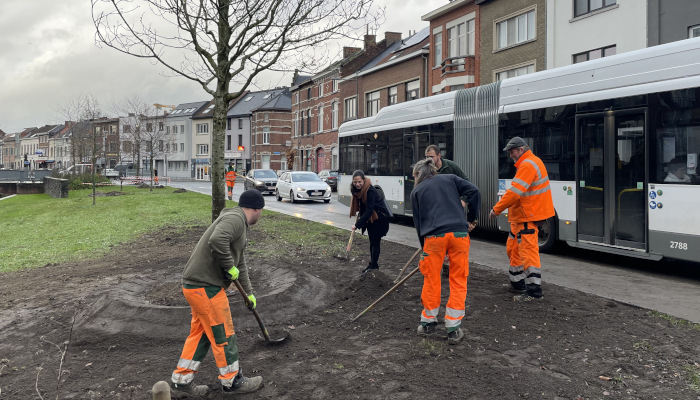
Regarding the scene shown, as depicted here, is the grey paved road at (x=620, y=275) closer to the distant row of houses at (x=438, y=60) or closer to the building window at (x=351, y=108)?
the distant row of houses at (x=438, y=60)

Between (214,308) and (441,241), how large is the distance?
223cm

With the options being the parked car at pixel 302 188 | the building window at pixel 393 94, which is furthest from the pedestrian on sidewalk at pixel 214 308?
the building window at pixel 393 94

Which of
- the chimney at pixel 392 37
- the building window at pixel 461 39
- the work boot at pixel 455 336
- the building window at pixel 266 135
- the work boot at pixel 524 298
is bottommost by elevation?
the work boot at pixel 455 336

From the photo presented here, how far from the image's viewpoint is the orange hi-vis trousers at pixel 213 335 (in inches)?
163

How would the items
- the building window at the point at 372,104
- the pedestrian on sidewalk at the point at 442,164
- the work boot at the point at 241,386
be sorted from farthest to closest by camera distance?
the building window at the point at 372,104, the pedestrian on sidewalk at the point at 442,164, the work boot at the point at 241,386

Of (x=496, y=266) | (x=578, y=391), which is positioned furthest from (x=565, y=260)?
(x=578, y=391)

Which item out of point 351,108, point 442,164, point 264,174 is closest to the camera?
point 442,164

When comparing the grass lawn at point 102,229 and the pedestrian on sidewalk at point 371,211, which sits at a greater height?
the pedestrian on sidewalk at point 371,211

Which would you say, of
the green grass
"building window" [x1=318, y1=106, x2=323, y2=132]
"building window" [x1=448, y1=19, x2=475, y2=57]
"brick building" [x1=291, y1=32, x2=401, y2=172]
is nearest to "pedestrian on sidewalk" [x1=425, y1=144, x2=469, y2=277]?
the green grass

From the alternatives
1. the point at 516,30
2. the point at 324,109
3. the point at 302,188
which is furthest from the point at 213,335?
the point at 324,109

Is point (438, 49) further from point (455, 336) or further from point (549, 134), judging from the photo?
point (455, 336)

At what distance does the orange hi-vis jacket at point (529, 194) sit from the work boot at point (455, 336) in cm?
188

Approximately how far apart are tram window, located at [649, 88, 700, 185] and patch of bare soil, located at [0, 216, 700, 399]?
2.61 meters

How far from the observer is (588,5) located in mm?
21156
